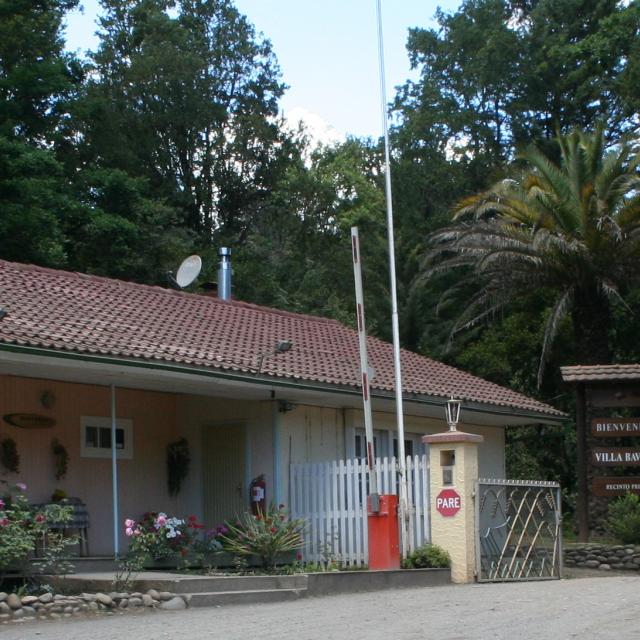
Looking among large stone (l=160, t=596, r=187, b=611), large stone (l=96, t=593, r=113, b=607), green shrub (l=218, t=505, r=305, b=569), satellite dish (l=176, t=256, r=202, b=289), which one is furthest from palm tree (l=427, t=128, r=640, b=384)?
large stone (l=96, t=593, r=113, b=607)

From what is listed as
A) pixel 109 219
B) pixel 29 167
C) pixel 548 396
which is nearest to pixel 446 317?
pixel 548 396

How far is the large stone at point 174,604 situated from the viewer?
12.1m

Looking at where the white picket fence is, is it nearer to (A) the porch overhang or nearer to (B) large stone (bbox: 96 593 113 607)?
(A) the porch overhang

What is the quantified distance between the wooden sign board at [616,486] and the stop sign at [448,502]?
17.8 feet

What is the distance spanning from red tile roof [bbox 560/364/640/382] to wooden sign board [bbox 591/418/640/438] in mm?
730

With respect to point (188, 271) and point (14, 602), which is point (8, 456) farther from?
point (188, 271)

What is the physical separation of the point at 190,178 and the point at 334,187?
18.9 ft

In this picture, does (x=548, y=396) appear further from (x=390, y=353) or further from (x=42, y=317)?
(x=42, y=317)

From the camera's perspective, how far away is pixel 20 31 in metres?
33.9

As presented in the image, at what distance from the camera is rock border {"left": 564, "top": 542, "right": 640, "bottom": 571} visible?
62.2ft

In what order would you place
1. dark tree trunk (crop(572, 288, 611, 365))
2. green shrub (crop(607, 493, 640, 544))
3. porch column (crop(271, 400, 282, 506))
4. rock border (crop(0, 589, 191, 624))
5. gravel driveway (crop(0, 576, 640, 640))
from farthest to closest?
1. dark tree trunk (crop(572, 288, 611, 365))
2. green shrub (crop(607, 493, 640, 544))
3. porch column (crop(271, 400, 282, 506))
4. rock border (crop(0, 589, 191, 624))
5. gravel driveway (crop(0, 576, 640, 640))

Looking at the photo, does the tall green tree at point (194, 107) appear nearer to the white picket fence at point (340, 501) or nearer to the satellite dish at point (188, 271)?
the satellite dish at point (188, 271)

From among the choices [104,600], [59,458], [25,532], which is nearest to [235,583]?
[104,600]

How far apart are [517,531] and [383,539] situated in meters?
2.06
